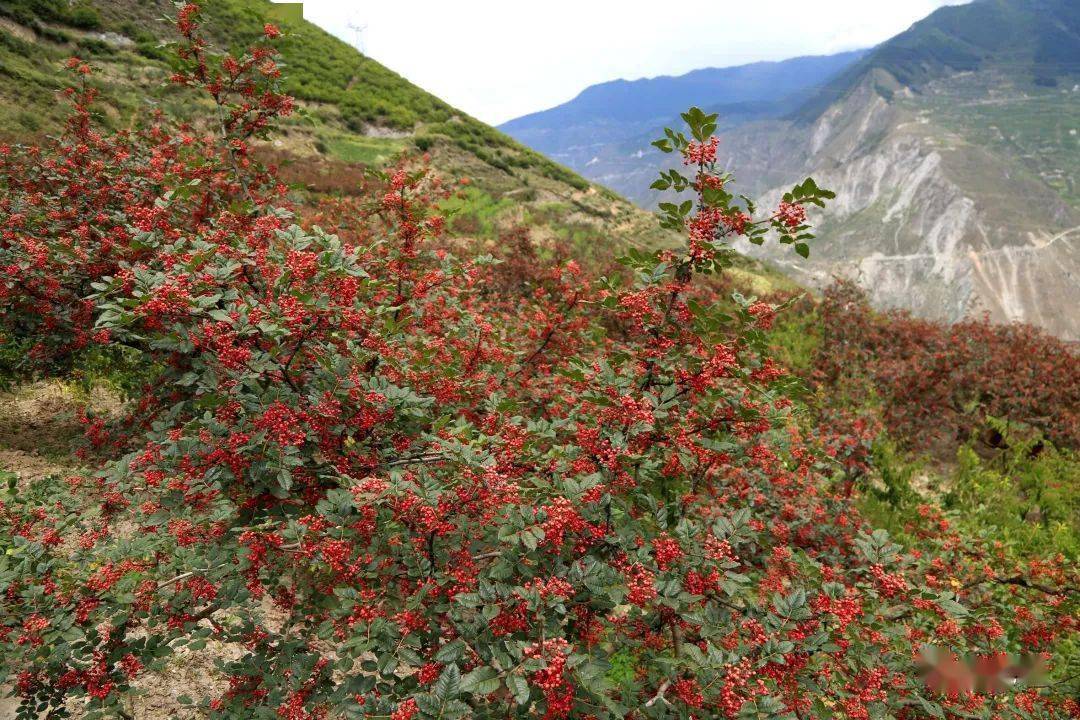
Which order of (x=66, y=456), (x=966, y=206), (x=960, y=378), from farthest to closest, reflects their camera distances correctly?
(x=966, y=206) → (x=960, y=378) → (x=66, y=456)

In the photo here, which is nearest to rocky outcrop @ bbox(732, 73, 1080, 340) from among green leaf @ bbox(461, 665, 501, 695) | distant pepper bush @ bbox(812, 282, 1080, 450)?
→ distant pepper bush @ bbox(812, 282, 1080, 450)

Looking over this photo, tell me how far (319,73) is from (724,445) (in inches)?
1514

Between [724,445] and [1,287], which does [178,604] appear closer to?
[724,445]

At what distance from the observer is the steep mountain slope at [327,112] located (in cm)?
1516

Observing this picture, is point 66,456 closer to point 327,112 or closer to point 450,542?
point 450,542

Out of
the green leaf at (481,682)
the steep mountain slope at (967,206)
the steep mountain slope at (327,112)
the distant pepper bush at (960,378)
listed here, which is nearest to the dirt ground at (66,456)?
the green leaf at (481,682)

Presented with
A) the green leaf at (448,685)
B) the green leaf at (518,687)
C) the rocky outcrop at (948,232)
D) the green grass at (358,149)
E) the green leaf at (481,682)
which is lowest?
the rocky outcrop at (948,232)

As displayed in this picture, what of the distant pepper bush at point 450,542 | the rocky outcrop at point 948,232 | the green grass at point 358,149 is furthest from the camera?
the rocky outcrop at point 948,232

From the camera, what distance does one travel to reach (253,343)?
103 inches

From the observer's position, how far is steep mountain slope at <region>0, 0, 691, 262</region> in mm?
15156

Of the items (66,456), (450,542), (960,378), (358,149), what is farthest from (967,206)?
(66,456)

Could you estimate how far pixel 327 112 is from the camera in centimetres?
2886

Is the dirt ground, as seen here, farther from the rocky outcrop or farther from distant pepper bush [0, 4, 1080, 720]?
the rocky outcrop

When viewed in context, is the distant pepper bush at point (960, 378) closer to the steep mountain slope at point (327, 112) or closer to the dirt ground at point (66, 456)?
the steep mountain slope at point (327, 112)
